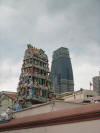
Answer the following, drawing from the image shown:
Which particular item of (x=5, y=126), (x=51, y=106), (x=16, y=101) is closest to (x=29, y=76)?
(x=16, y=101)

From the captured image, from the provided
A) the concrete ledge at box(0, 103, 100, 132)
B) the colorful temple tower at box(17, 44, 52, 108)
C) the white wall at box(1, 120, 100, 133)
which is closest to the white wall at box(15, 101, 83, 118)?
the concrete ledge at box(0, 103, 100, 132)

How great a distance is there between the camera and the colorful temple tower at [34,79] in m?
30.8

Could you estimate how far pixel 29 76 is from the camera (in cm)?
3184

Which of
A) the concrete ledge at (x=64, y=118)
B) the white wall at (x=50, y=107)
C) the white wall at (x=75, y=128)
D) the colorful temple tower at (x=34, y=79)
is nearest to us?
the white wall at (x=75, y=128)

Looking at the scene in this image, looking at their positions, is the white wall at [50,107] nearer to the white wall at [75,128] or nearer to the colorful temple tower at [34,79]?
the white wall at [75,128]

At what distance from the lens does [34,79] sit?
32.0 meters

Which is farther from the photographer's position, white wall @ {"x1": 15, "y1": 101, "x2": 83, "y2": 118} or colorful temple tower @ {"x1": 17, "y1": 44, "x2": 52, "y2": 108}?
colorful temple tower @ {"x1": 17, "y1": 44, "x2": 52, "y2": 108}

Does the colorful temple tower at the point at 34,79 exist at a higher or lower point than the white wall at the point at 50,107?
higher

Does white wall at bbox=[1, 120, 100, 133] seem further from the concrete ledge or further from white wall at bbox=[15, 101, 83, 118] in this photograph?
white wall at bbox=[15, 101, 83, 118]

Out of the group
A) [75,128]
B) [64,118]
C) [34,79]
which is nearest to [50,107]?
[64,118]

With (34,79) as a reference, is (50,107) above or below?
below

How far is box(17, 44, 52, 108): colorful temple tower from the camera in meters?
30.8

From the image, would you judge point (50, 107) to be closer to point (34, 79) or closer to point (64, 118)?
point (64, 118)

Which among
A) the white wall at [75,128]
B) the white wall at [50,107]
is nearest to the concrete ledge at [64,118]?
the white wall at [75,128]
